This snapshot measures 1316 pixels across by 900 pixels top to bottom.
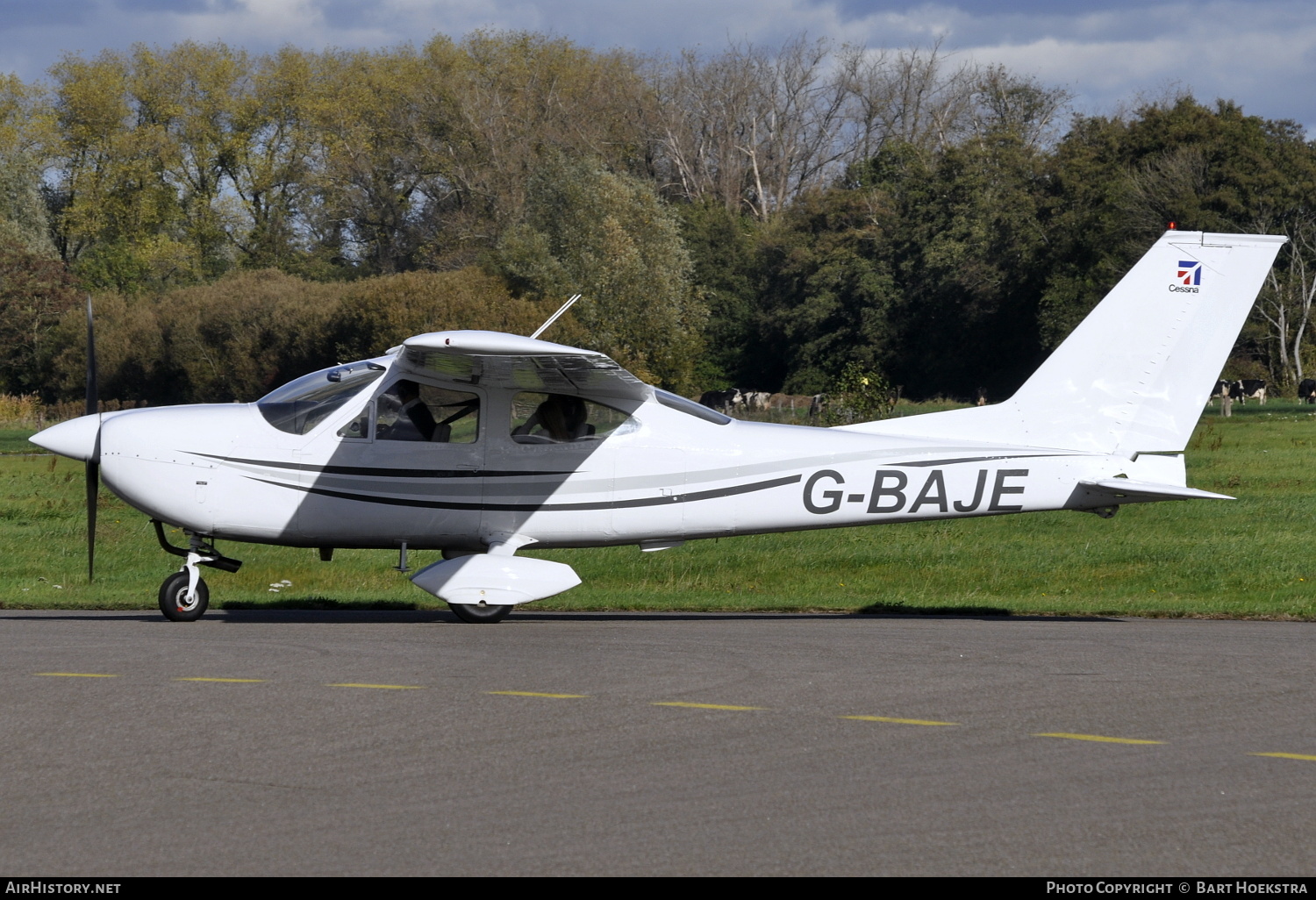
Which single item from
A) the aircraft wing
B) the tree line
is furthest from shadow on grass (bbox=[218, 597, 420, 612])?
the tree line

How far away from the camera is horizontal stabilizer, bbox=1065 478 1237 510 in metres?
11.1

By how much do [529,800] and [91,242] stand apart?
76.7 metres

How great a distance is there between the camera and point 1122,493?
1133 cm

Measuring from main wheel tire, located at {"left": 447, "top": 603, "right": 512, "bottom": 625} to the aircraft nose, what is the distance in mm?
3107

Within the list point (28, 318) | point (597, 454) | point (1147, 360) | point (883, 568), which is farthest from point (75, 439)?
point (28, 318)

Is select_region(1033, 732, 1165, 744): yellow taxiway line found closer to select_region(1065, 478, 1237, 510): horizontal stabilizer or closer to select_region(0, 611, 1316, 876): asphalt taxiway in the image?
select_region(0, 611, 1316, 876): asphalt taxiway

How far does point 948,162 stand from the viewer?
208 ft

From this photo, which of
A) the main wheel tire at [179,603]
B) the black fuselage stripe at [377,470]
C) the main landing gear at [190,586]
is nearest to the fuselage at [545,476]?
the black fuselage stripe at [377,470]

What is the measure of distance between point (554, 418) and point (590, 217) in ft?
158

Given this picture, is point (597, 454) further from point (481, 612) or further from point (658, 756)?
point (658, 756)

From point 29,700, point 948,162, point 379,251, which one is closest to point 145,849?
point 29,700

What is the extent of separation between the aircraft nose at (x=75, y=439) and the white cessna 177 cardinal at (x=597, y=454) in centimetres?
2

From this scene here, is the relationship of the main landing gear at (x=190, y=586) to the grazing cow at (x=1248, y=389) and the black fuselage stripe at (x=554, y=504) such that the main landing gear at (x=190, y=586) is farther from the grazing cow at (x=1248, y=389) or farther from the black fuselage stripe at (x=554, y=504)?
the grazing cow at (x=1248, y=389)

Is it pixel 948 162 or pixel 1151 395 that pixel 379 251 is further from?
pixel 1151 395
